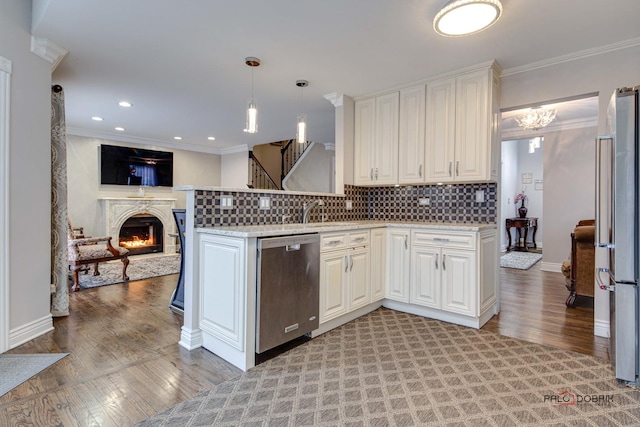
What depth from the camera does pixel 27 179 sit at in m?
2.62

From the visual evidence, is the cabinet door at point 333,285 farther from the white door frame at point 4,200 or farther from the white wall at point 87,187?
the white wall at point 87,187

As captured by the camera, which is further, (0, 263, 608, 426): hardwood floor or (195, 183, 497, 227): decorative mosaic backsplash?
(195, 183, 497, 227): decorative mosaic backsplash

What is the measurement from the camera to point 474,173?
3.19 meters

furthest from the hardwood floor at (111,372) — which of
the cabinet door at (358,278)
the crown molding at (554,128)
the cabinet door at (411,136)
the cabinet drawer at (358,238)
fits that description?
the crown molding at (554,128)

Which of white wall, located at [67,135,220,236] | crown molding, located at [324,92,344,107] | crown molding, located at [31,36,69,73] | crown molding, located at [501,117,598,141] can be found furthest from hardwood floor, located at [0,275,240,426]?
crown molding, located at [501,117,598,141]

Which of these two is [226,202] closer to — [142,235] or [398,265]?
[398,265]

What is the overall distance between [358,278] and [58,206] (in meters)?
3.00

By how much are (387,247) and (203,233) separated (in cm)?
188

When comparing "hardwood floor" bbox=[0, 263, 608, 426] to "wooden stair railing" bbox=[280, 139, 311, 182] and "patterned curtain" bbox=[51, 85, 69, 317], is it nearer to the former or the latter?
"patterned curtain" bbox=[51, 85, 69, 317]

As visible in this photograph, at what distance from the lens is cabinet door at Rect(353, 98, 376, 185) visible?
3920 mm

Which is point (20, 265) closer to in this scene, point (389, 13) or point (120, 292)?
point (120, 292)

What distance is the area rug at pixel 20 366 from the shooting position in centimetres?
201

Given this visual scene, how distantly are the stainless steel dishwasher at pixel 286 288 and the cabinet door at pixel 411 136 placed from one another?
5.17 ft

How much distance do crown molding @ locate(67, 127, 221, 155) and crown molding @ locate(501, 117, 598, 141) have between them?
21.6ft
